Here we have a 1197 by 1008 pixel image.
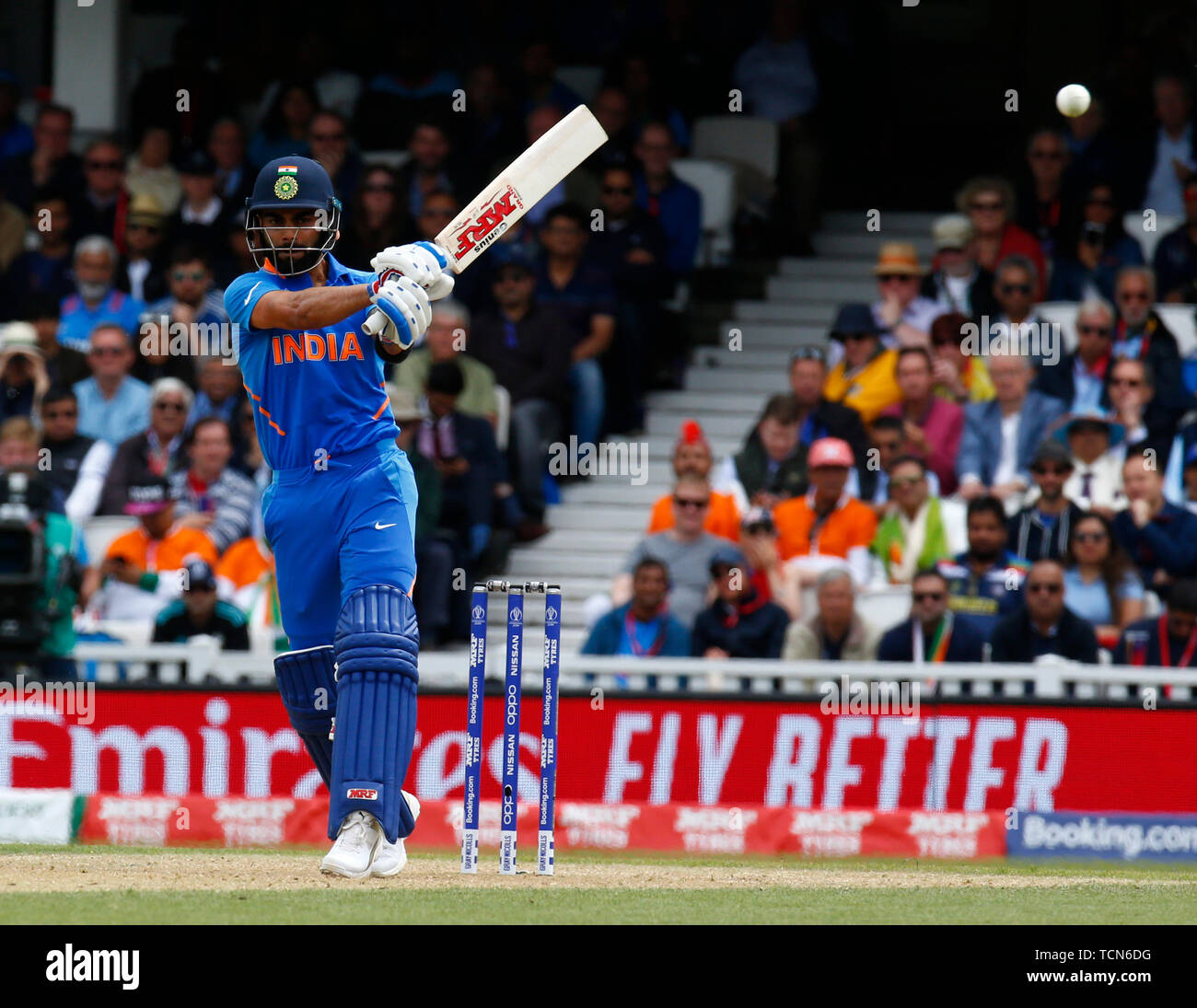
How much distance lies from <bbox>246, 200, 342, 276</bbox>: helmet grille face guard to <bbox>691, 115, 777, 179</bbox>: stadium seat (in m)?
8.15

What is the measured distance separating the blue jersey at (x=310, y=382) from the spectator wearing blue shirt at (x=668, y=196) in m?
7.38

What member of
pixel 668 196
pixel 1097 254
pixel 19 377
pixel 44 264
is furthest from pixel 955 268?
pixel 44 264

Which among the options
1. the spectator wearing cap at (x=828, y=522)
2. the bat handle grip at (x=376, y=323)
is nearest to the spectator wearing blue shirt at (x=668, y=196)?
the spectator wearing cap at (x=828, y=522)

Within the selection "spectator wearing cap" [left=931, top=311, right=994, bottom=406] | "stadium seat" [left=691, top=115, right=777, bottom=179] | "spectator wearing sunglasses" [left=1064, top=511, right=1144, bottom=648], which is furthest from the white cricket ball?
"stadium seat" [left=691, top=115, right=777, bottom=179]

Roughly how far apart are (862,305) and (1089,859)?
4.63m

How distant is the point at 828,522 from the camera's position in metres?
11.3

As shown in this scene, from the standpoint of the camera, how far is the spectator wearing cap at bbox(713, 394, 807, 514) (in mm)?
11609

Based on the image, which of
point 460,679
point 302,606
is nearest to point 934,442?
point 460,679

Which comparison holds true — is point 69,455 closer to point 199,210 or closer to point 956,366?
point 199,210

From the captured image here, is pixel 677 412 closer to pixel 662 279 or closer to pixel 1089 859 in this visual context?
pixel 662 279

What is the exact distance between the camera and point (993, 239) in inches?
503

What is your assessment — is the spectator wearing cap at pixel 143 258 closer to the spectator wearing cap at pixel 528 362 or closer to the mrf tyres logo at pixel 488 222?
the spectator wearing cap at pixel 528 362

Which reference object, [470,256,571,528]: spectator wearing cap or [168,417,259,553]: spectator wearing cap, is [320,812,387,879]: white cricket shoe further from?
[470,256,571,528]: spectator wearing cap

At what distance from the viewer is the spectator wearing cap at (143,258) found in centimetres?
1379
